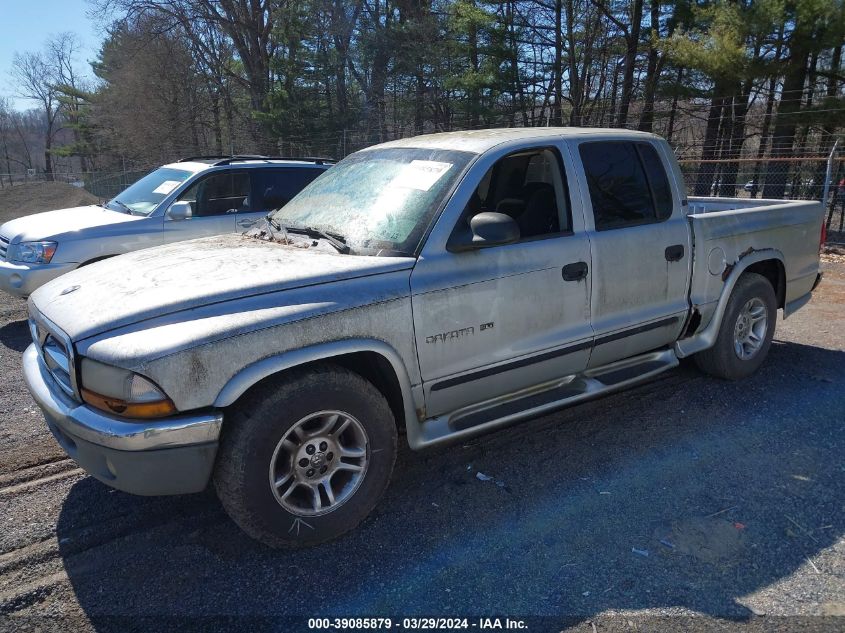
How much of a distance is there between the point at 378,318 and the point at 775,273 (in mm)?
3933

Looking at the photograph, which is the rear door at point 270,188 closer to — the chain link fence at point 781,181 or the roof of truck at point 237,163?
the roof of truck at point 237,163

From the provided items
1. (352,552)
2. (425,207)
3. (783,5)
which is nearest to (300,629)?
(352,552)

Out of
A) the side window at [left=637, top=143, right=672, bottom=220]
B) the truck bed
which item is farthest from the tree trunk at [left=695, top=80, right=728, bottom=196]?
the side window at [left=637, top=143, right=672, bottom=220]

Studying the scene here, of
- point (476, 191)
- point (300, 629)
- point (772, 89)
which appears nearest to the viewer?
point (300, 629)

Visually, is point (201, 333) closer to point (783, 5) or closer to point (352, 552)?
point (352, 552)

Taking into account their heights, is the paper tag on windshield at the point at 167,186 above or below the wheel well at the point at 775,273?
above

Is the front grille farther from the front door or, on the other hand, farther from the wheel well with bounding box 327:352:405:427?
the front door

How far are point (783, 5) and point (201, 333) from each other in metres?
13.8

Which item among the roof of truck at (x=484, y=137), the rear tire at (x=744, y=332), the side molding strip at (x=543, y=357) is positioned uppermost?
the roof of truck at (x=484, y=137)

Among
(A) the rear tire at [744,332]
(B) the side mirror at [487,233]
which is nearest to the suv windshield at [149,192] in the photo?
(B) the side mirror at [487,233]

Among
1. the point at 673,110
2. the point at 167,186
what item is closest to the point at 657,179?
the point at 167,186

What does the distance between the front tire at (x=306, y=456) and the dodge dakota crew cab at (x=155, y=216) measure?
374 cm

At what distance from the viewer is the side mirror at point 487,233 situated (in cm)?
323

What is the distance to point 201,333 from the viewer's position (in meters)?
2.60
